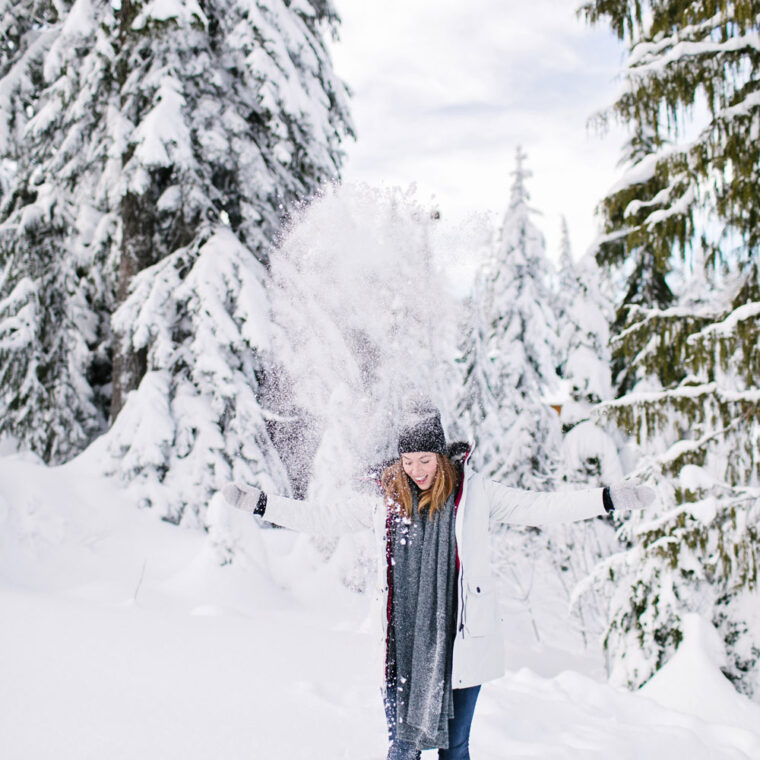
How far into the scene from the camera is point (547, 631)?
15.1m

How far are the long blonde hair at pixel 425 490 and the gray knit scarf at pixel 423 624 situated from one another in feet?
0.10

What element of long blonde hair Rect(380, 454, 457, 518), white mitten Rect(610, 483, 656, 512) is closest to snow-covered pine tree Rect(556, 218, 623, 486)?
white mitten Rect(610, 483, 656, 512)

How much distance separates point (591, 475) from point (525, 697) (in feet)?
31.9

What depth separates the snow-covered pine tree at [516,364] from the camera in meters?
17.8

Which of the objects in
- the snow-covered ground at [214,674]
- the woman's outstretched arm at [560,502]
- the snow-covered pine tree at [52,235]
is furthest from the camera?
the snow-covered pine tree at [52,235]

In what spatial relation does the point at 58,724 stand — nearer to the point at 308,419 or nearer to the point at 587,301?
the point at 308,419

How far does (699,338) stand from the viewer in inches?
190

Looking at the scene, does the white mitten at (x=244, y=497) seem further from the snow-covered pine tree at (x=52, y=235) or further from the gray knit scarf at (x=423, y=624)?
the snow-covered pine tree at (x=52, y=235)

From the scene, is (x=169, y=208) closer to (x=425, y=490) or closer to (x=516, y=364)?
(x=425, y=490)

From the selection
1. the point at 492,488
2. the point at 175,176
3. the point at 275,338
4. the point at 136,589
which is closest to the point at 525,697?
the point at 492,488

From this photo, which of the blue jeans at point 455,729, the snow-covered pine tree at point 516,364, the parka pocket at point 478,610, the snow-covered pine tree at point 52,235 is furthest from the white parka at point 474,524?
the snow-covered pine tree at point 516,364

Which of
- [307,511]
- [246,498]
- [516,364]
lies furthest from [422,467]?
[516,364]

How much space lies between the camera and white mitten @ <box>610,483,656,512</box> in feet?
8.76

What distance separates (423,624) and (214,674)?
7.78 feet
